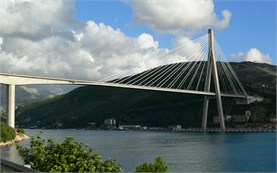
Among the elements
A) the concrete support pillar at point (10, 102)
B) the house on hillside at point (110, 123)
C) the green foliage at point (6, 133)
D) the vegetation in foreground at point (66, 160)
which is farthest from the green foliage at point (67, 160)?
the house on hillside at point (110, 123)

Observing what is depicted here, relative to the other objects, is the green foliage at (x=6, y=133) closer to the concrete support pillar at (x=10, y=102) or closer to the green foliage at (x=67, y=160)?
the concrete support pillar at (x=10, y=102)

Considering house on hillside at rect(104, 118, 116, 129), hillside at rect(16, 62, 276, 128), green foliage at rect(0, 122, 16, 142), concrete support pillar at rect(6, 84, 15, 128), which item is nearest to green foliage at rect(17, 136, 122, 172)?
green foliage at rect(0, 122, 16, 142)

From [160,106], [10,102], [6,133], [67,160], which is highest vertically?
[10,102]

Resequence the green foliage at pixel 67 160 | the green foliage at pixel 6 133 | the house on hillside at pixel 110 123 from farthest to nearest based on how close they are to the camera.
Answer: the house on hillside at pixel 110 123, the green foliage at pixel 6 133, the green foliage at pixel 67 160

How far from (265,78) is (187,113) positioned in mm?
42280

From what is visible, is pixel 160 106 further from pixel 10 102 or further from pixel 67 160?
pixel 67 160

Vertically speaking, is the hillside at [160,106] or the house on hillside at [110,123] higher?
the hillside at [160,106]

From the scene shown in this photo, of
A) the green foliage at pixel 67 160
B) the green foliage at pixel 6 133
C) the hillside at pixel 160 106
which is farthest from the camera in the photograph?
the hillside at pixel 160 106

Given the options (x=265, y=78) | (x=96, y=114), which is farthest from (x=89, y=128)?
(x=265, y=78)

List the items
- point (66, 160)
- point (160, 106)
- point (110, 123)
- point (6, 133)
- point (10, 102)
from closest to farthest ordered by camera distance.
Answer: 1. point (66, 160)
2. point (10, 102)
3. point (6, 133)
4. point (160, 106)
5. point (110, 123)

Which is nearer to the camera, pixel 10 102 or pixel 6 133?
pixel 10 102

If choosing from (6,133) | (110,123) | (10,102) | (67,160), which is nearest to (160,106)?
(110,123)

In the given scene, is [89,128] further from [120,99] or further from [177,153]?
[177,153]

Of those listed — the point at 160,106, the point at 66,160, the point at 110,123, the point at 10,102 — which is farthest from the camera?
the point at 110,123
